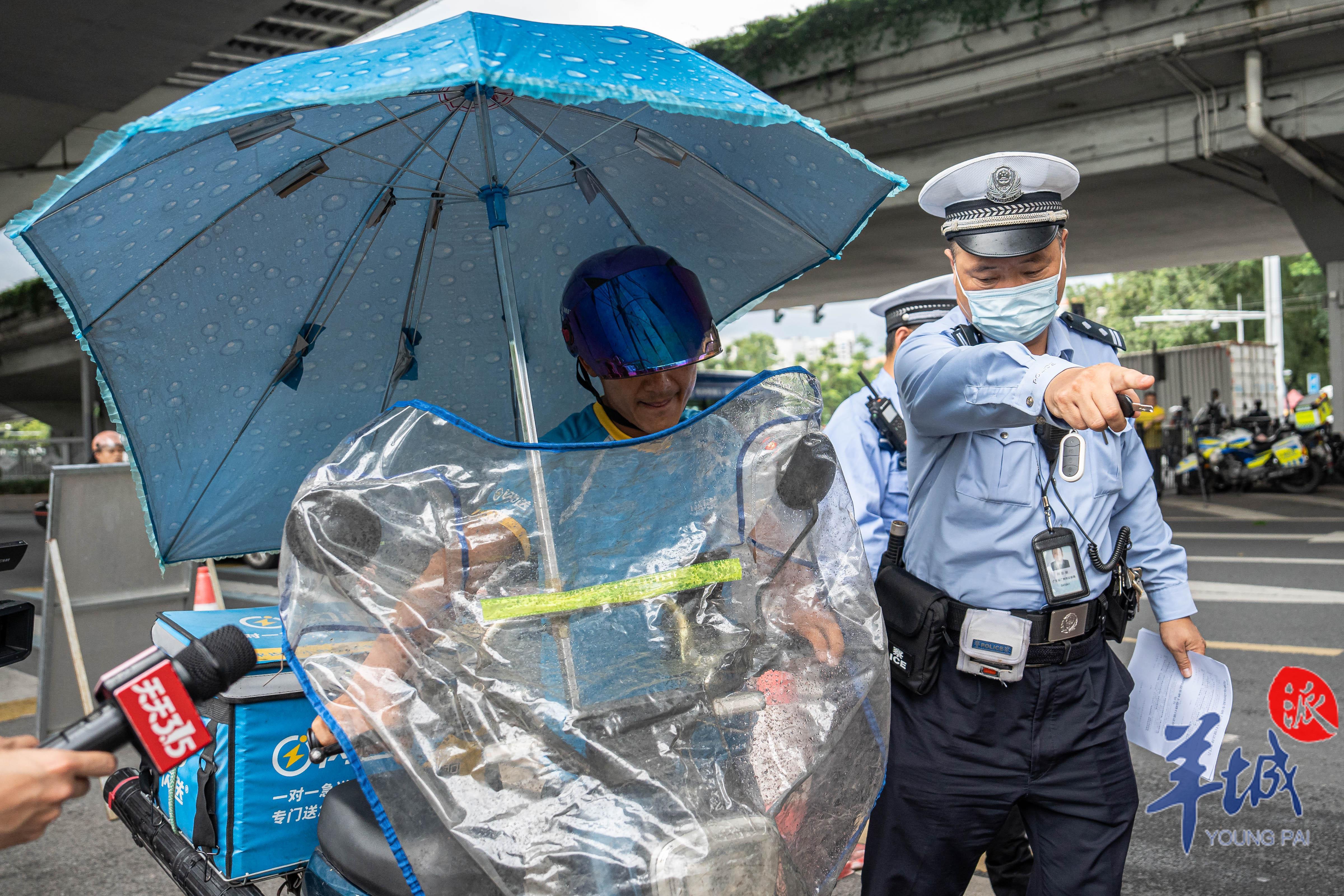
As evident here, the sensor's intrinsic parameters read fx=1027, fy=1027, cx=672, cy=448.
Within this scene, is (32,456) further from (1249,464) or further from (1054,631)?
(1054,631)

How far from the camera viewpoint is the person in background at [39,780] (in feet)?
3.95

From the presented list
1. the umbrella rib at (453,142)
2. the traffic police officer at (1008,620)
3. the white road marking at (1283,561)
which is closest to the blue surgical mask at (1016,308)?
the traffic police officer at (1008,620)

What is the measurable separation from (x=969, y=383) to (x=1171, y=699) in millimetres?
1127

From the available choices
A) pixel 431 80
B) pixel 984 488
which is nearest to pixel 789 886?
pixel 984 488

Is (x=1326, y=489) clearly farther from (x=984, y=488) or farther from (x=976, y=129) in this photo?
(x=984, y=488)

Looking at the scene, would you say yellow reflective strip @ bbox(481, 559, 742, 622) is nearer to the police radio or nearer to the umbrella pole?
the umbrella pole

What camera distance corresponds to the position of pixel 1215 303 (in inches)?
2026

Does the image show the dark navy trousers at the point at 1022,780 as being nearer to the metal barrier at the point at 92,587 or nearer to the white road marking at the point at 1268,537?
the metal barrier at the point at 92,587

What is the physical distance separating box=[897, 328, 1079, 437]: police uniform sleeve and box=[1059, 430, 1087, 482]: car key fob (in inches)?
8.3

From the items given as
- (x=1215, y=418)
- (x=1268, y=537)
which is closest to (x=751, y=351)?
(x=1215, y=418)

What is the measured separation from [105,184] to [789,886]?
173cm

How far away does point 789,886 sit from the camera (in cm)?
150

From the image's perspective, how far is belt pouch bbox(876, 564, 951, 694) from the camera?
230 centimetres

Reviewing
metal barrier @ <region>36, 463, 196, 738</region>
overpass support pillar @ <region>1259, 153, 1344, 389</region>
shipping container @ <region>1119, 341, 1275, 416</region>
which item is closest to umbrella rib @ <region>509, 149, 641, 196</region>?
metal barrier @ <region>36, 463, 196, 738</region>
